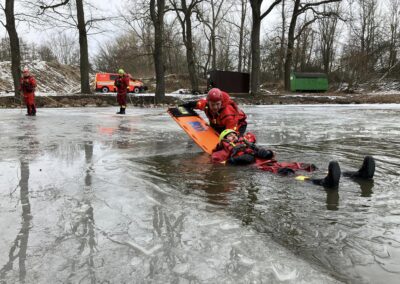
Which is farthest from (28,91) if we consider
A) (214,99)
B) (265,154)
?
(265,154)

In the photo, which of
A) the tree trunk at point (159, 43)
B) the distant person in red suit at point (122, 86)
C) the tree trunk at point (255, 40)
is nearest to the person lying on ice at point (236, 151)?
the distant person in red suit at point (122, 86)

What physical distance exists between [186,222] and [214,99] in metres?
3.51

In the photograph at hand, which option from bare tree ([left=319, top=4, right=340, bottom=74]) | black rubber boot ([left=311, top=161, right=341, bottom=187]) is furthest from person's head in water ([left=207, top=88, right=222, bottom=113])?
bare tree ([left=319, top=4, right=340, bottom=74])

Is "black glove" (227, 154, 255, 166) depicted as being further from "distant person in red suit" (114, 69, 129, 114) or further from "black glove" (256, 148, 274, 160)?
"distant person in red suit" (114, 69, 129, 114)

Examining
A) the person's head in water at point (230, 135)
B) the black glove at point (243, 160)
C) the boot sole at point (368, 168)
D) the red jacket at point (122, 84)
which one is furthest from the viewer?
the red jacket at point (122, 84)

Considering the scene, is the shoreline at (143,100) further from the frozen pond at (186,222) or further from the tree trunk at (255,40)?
the frozen pond at (186,222)

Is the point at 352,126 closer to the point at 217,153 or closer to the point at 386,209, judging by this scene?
the point at 217,153

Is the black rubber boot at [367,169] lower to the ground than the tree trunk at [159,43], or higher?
lower

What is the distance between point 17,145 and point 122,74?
717 centimetres

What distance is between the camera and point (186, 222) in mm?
2980

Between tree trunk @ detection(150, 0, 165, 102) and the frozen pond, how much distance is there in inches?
523

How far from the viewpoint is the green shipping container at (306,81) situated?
32312 mm

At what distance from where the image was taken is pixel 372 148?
642cm

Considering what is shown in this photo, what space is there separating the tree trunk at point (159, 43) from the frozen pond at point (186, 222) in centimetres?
1328
